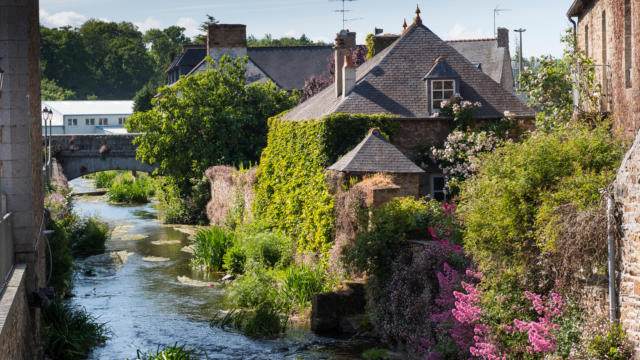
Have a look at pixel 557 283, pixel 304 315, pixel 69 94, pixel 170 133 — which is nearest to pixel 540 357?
pixel 557 283

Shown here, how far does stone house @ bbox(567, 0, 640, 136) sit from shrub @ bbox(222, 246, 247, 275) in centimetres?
1158

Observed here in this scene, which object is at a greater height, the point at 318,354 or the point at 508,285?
the point at 508,285

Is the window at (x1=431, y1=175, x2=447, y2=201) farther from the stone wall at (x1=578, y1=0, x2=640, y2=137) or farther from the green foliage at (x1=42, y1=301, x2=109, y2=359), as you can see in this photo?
the green foliage at (x1=42, y1=301, x2=109, y2=359)

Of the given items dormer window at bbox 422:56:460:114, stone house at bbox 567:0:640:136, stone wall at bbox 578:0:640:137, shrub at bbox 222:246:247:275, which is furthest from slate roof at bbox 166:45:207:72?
stone wall at bbox 578:0:640:137

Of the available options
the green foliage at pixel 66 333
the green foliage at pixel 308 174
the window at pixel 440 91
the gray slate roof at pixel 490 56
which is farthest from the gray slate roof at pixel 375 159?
the gray slate roof at pixel 490 56

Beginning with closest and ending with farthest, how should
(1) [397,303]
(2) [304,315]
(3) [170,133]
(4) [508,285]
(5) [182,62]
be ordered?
(4) [508,285]
(1) [397,303]
(2) [304,315]
(3) [170,133]
(5) [182,62]

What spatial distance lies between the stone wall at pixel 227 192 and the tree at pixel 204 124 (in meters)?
1.55

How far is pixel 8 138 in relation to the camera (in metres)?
12.2

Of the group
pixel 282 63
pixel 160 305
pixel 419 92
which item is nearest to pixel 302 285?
pixel 160 305

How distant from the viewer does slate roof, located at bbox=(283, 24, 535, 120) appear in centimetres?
2264

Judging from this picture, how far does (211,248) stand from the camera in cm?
2416

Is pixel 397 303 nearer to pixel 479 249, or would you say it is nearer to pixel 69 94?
pixel 479 249

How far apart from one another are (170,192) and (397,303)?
2345cm

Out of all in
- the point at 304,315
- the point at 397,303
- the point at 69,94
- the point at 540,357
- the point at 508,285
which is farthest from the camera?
the point at 69,94
